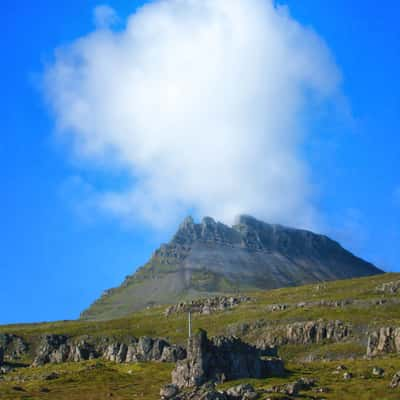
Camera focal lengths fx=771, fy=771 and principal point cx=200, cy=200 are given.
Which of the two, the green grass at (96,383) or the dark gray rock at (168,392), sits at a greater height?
the green grass at (96,383)

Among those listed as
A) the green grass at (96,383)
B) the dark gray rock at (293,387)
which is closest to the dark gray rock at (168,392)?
the green grass at (96,383)

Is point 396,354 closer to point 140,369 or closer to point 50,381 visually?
point 140,369

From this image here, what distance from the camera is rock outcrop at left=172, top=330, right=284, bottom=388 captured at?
506 feet

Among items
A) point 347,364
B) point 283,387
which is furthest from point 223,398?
point 347,364

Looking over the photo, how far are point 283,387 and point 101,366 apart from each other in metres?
76.9

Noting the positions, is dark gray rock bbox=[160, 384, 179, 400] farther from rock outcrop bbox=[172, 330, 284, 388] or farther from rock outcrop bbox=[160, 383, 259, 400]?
rock outcrop bbox=[172, 330, 284, 388]

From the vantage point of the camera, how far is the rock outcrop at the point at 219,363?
506 ft

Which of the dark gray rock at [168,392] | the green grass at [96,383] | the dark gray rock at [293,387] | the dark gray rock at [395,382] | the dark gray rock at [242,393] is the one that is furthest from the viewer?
the green grass at [96,383]

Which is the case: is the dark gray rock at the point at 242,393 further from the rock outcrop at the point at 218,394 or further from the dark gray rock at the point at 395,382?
the dark gray rock at the point at 395,382

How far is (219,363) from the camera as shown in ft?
522

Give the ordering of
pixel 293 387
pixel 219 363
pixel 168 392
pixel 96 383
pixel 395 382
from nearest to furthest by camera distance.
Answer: pixel 395 382, pixel 293 387, pixel 168 392, pixel 219 363, pixel 96 383

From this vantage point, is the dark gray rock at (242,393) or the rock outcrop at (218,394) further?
the dark gray rock at (242,393)

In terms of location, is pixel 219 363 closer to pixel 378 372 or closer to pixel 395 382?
pixel 378 372

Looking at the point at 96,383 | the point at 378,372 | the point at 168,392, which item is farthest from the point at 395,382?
the point at 96,383
